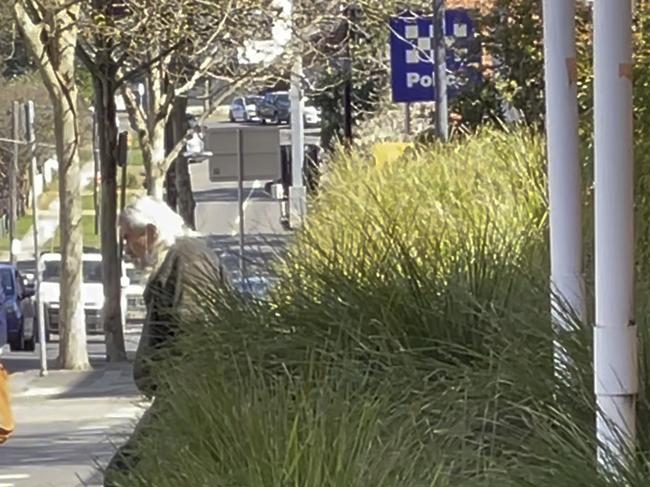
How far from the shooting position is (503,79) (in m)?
18.7

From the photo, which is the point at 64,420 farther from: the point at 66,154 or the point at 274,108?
the point at 274,108

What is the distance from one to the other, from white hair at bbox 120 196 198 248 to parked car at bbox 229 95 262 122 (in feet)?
178

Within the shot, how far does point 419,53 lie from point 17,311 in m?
10.6

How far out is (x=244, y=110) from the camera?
205 ft

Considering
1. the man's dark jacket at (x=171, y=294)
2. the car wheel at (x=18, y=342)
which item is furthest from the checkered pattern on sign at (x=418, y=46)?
the man's dark jacket at (x=171, y=294)

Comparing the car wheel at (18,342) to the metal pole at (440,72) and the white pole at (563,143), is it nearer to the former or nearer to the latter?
the metal pole at (440,72)

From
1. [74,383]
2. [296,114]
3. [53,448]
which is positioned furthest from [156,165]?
[53,448]

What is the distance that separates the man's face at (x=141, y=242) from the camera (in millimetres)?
7105

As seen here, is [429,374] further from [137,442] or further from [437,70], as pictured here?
[437,70]

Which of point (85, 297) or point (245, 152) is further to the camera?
point (85, 297)

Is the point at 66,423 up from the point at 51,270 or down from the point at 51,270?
down

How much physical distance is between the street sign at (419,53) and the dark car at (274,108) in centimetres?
3334

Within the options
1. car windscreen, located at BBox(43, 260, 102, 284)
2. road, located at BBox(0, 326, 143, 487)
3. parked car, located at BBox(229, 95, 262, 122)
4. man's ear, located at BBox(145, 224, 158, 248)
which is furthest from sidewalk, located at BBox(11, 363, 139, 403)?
parked car, located at BBox(229, 95, 262, 122)

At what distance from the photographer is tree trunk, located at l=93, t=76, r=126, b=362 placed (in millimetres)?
24734
